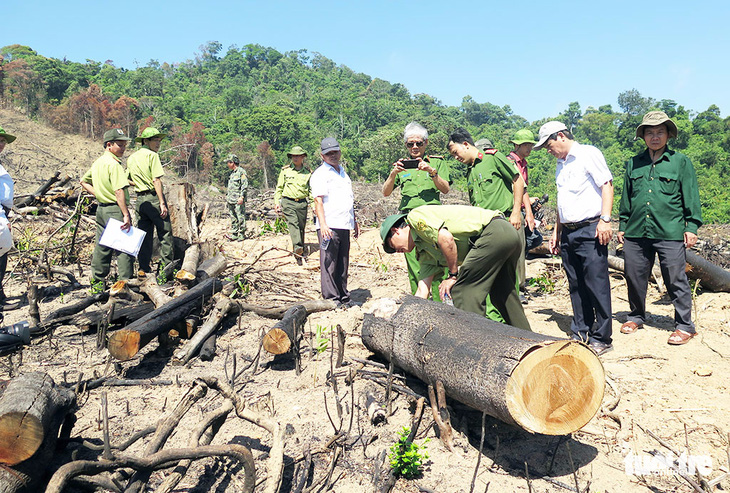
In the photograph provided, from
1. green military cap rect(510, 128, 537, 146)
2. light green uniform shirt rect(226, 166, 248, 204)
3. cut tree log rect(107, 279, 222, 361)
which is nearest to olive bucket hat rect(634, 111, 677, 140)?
green military cap rect(510, 128, 537, 146)

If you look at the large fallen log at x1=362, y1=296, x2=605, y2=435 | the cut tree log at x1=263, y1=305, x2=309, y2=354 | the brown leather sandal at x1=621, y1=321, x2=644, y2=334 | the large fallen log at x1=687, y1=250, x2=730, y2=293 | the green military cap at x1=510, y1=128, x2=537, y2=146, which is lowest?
the cut tree log at x1=263, y1=305, x2=309, y2=354

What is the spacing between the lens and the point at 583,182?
13.1 ft

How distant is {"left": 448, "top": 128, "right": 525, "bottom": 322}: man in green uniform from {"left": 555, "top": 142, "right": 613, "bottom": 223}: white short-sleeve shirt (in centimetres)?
61

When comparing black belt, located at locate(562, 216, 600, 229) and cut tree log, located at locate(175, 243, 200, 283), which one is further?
cut tree log, located at locate(175, 243, 200, 283)

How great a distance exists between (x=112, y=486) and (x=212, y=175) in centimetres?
3148

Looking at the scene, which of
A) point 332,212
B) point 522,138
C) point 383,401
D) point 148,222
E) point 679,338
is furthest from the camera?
point 148,222

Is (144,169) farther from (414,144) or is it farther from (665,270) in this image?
(665,270)

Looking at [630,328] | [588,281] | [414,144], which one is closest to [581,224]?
[588,281]

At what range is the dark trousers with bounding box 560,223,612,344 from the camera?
13.1ft

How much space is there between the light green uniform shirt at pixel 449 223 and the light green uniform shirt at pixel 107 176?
381 centimetres

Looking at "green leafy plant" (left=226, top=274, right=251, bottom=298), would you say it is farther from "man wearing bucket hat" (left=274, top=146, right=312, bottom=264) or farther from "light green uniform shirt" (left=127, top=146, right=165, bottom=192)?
"man wearing bucket hat" (left=274, top=146, right=312, bottom=264)

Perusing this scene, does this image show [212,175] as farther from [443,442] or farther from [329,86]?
[329,86]

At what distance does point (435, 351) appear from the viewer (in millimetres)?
2943

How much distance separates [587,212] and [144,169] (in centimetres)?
507
